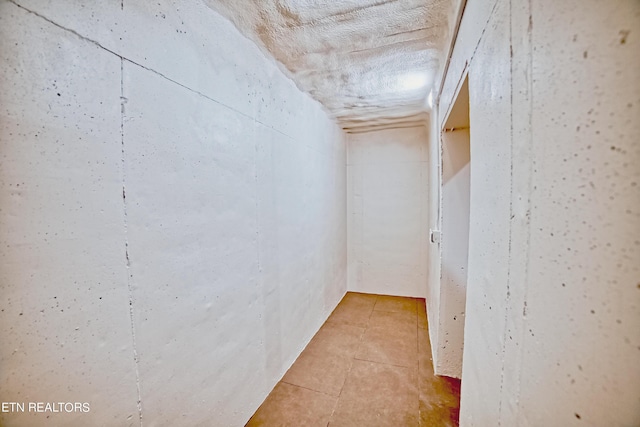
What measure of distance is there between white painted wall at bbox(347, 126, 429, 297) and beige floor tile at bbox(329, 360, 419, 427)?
1693 millimetres

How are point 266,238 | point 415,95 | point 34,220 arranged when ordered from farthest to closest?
point 415,95, point 266,238, point 34,220

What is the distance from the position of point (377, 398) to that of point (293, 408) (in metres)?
0.62

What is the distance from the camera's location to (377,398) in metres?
1.78

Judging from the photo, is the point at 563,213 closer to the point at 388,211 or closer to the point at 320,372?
the point at 320,372

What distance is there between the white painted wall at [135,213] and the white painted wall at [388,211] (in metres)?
2.16

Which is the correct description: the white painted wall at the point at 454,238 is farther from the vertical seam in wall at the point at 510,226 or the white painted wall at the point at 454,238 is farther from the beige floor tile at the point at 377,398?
the vertical seam in wall at the point at 510,226

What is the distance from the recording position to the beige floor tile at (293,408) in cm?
159

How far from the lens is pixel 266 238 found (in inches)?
68.2

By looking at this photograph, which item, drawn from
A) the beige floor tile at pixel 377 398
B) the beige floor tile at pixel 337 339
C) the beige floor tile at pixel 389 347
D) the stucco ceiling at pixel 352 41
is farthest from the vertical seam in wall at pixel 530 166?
the beige floor tile at pixel 337 339

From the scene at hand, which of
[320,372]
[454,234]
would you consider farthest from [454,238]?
[320,372]

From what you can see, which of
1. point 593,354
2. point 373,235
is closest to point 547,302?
point 593,354

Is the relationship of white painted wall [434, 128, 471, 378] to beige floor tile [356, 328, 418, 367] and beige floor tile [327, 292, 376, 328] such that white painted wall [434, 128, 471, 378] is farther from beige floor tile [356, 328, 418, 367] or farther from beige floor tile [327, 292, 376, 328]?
beige floor tile [327, 292, 376, 328]

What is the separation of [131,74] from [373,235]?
334 centimetres

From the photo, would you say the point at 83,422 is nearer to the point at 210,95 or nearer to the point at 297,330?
the point at 210,95
